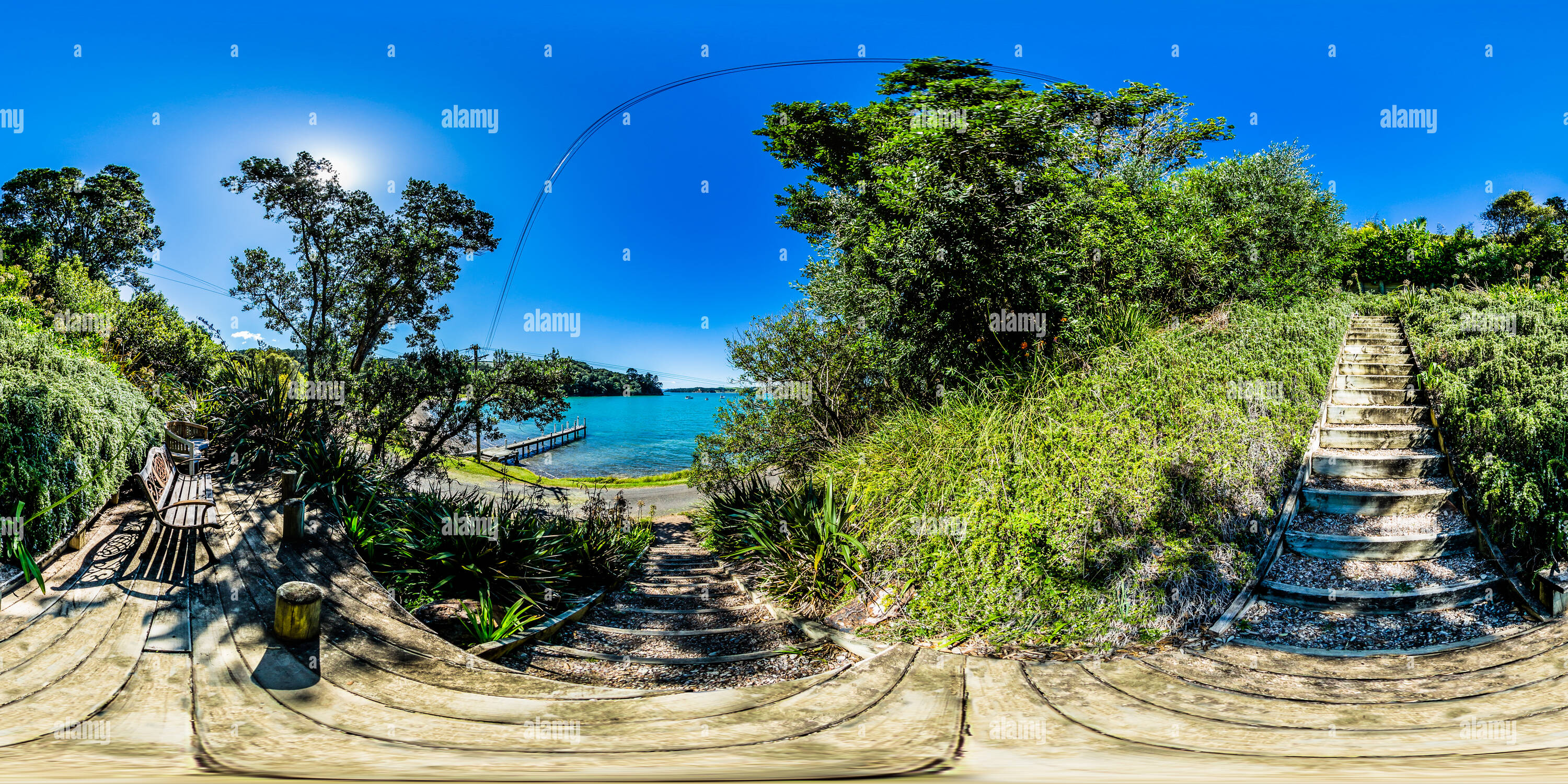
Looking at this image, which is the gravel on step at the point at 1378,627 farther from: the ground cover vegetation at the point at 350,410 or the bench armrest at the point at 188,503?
the bench armrest at the point at 188,503

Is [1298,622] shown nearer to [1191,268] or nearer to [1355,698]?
[1355,698]

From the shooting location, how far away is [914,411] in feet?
22.6

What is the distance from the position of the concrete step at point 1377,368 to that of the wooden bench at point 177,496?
422 inches

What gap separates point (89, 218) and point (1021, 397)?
4166 centimetres

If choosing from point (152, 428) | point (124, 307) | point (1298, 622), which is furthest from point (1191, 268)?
point (124, 307)

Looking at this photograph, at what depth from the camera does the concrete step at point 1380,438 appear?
5207 millimetres

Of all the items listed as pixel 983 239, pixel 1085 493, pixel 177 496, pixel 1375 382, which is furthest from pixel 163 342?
pixel 1375 382

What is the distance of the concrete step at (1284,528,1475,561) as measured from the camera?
4.09 meters

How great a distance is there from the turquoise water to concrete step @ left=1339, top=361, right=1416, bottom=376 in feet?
27.2

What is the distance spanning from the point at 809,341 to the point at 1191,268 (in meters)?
6.20

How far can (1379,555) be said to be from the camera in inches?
162

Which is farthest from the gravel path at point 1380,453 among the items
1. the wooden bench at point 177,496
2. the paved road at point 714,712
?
the wooden bench at point 177,496

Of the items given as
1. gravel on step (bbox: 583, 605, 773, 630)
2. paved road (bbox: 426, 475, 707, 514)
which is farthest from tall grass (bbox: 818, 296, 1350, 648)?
paved road (bbox: 426, 475, 707, 514)

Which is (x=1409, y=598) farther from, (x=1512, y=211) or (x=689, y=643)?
(x=1512, y=211)
